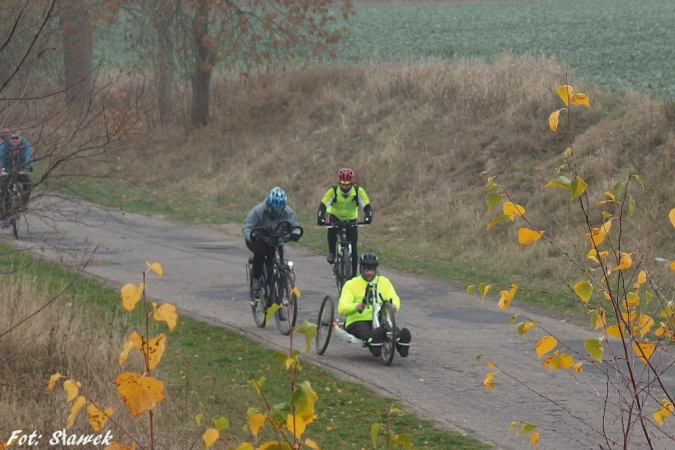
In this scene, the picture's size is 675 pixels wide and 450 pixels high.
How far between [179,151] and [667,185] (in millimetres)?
18376

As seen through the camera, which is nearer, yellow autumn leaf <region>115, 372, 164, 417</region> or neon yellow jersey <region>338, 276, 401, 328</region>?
yellow autumn leaf <region>115, 372, 164, 417</region>

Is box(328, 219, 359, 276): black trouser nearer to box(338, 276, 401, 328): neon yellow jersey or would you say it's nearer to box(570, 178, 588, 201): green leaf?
box(338, 276, 401, 328): neon yellow jersey

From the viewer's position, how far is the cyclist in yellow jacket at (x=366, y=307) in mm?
11750

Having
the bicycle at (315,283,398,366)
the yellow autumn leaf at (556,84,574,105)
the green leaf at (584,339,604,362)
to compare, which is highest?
the yellow autumn leaf at (556,84,574,105)

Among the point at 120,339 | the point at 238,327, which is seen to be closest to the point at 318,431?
the point at 120,339

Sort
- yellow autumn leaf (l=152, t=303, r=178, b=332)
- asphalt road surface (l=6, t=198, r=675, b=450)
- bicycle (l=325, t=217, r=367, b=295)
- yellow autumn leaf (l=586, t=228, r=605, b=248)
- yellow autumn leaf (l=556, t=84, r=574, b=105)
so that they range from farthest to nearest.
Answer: bicycle (l=325, t=217, r=367, b=295) < asphalt road surface (l=6, t=198, r=675, b=450) < yellow autumn leaf (l=586, t=228, r=605, b=248) < yellow autumn leaf (l=556, t=84, r=574, b=105) < yellow autumn leaf (l=152, t=303, r=178, b=332)

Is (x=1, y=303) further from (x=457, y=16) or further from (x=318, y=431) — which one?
(x=457, y=16)

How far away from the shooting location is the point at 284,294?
44.5 ft

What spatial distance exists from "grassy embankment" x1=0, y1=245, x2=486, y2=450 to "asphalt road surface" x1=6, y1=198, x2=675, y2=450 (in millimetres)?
445

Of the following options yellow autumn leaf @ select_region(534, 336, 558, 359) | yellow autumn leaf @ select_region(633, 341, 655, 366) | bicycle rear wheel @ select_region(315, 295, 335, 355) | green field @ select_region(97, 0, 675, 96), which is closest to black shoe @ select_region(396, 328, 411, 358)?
bicycle rear wheel @ select_region(315, 295, 335, 355)

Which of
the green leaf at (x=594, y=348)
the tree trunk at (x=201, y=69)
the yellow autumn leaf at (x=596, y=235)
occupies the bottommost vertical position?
the green leaf at (x=594, y=348)

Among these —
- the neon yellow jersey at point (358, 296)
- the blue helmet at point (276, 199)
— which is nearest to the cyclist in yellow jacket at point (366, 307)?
the neon yellow jersey at point (358, 296)

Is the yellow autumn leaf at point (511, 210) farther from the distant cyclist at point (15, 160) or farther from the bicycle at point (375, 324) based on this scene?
the bicycle at point (375, 324)

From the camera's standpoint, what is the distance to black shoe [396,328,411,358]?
38.4ft
